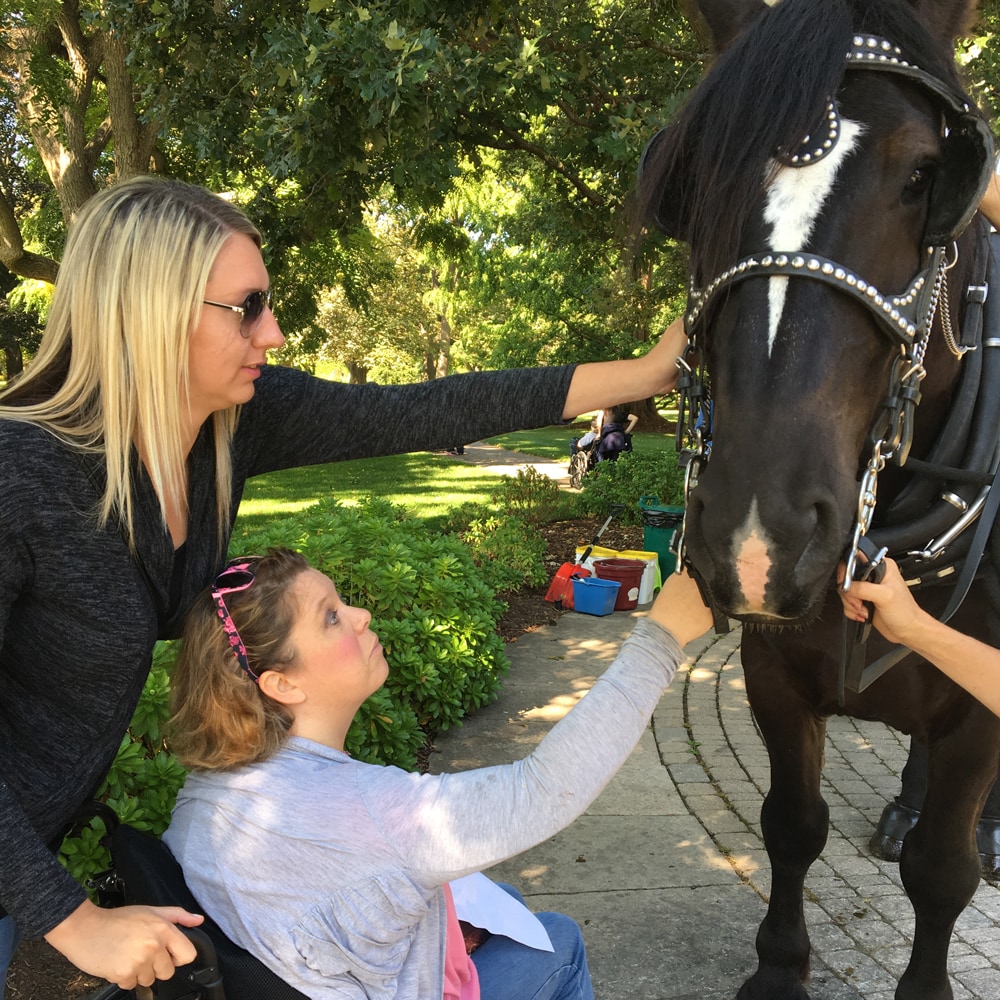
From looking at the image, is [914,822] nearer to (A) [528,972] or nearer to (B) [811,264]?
(A) [528,972]

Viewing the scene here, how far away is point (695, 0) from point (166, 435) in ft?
5.20

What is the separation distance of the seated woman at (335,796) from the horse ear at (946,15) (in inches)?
48.4

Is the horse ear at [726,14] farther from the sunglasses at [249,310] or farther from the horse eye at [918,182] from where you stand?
the sunglasses at [249,310]

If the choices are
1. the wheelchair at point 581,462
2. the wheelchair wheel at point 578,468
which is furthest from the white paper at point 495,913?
the wheelchair wheel at point 578,468

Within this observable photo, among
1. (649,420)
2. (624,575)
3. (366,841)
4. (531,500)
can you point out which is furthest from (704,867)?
(649,420)

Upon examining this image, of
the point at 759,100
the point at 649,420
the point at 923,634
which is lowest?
the point at 649,420

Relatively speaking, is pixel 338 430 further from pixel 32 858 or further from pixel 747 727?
pixel 747 727

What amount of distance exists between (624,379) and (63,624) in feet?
4.36

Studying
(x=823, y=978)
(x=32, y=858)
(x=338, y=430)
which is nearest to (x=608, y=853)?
(x=823, y=978)

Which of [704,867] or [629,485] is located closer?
[704,867]

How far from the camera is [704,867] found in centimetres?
355

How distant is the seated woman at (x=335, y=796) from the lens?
1584mm

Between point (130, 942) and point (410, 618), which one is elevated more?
point (130, 942)

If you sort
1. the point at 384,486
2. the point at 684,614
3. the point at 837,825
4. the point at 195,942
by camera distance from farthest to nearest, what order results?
the point at 384,486, the point at 837,825, the point at 684,614, the point at 195,942
